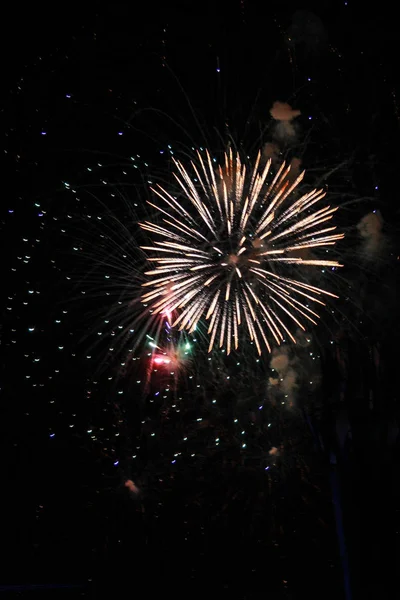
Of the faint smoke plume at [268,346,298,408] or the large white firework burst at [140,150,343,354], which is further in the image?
the faint smoke plume at [268,346,298,408]

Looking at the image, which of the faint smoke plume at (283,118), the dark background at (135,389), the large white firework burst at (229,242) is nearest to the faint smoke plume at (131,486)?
the dark background at (135,389)

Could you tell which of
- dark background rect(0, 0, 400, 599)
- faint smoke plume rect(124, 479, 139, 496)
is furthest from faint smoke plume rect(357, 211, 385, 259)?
faint smoke plume rect(124, 479, 139, 496)

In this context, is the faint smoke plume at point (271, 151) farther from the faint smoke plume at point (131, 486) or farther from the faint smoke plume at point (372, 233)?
the faint smoke plume at point (131, 486)

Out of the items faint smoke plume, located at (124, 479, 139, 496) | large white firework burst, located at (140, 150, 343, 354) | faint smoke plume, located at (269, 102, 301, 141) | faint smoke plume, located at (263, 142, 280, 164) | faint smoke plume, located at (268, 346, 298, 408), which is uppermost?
faint smoke plume, located at (269, 102, 301, 141)

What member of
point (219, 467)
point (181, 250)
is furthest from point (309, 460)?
point (181, 250)

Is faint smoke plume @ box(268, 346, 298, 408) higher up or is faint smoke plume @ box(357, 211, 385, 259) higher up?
faint smoke plume @ box(357, 211, 385, 259)

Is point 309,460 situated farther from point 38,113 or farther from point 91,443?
point 38,113

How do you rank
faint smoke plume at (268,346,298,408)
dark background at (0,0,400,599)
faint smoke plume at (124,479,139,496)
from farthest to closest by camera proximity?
faint smoke plume at (124,479,139,496) → faint smoke plume at (268,346,298,408) → dark background at (0,0,400,599)

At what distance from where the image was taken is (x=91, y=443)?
699 centimetres

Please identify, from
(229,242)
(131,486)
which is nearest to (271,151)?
(229,242)

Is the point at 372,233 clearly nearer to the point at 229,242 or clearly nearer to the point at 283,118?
the point at 283,118

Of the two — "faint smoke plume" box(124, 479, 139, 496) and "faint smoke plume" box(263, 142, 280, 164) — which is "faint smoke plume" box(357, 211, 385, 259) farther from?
"faint smoke plume" box(124, 479, 139, 496)

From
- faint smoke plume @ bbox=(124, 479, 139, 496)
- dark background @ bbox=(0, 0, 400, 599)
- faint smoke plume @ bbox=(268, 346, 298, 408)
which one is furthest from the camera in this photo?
faint smoke plume @ bbox=(124, 479, 139, 496)

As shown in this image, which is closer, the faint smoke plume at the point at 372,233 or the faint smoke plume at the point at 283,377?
the faint smoke plume at the point at 372,233
